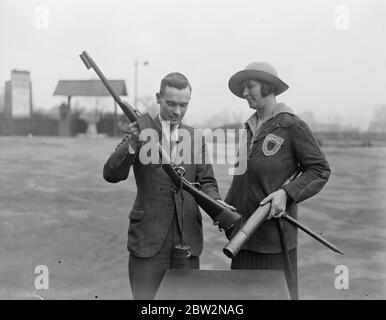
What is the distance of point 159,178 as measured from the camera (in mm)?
2406

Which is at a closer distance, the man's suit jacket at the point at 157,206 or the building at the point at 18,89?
the man's suit jacket at the point at 157,206

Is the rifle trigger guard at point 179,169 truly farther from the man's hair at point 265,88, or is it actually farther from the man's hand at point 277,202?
the man's hair at point 265,88

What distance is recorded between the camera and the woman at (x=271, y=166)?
2.47 m

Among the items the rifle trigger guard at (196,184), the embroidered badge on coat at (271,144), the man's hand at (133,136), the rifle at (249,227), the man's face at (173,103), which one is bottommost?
the rifle at (249,227)

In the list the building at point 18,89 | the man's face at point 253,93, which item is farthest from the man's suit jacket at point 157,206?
the building at point 18,89

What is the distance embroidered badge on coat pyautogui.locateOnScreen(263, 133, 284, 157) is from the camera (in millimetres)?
2510

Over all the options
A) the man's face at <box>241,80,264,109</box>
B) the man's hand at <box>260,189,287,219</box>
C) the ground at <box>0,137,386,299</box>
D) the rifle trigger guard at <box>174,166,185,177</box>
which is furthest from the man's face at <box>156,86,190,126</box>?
the ground at <box>0,137,386,299</box>

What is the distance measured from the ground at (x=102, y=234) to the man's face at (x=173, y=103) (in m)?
2.14

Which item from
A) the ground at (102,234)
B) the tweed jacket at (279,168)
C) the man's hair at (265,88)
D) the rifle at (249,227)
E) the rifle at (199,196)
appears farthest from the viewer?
the ground at (102,234)

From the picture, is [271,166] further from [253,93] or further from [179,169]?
[179,169]
